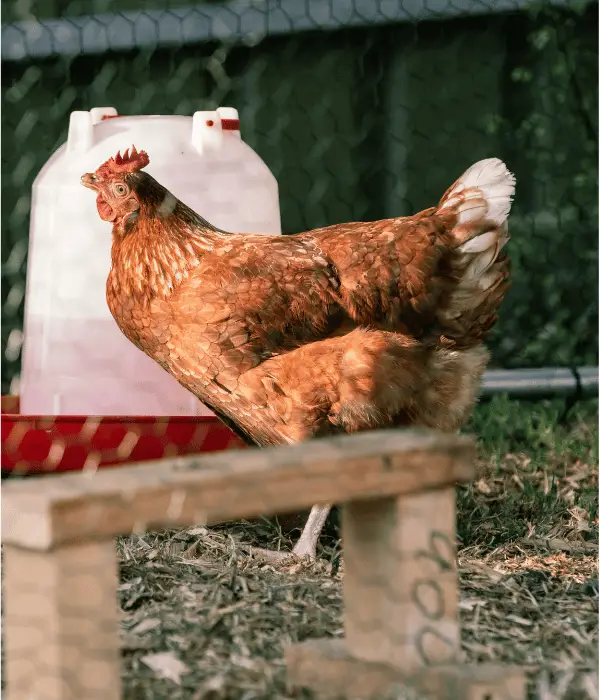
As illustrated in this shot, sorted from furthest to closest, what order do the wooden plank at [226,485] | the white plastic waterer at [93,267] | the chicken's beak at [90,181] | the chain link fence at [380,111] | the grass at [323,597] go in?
the chain link fence at [380,111] < the white plastic waterer at [93,267] < the chicken's beak at [90,181] < the grass at [323,597] < the wooden plank at [226,485]

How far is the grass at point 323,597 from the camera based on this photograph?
1569 mm

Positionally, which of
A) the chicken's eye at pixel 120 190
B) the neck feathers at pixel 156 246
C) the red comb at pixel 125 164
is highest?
the red comb at pixel 125 164

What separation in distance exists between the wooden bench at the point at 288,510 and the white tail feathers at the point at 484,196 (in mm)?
1295

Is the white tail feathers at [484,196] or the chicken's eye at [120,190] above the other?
the chicken's eye at [120,190]

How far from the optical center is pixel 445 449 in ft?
4.56

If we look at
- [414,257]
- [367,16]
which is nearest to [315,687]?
[414,257]

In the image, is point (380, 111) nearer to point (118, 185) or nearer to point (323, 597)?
point (118, 185)

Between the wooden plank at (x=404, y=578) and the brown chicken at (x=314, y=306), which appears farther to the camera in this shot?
the brown chicken at (x=314, y=306)

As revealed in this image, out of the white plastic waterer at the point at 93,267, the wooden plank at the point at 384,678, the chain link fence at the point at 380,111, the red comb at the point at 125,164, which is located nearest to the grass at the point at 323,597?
the wooden plank at the point at 384,678

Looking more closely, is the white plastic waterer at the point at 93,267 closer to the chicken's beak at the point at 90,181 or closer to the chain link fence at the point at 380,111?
the chicken's beak at the point at 90,181

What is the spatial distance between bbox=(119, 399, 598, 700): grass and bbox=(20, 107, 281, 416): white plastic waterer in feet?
1.44

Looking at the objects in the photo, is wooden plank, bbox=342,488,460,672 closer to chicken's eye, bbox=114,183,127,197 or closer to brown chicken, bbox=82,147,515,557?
brown chicken, bbox=82,147,515,557

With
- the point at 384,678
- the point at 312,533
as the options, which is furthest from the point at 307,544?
the point at 384,678

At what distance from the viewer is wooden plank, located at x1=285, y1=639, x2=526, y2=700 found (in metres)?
1.39
